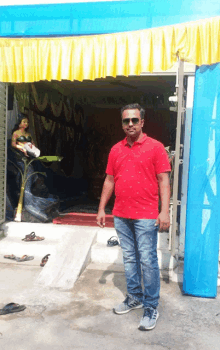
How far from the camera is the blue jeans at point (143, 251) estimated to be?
330 centimetres

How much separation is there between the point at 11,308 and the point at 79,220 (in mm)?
3101

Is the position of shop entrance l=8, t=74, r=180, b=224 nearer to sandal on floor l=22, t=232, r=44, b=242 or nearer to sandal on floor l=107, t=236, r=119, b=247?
sandal on floor l=22, t=232, r=44, b=242

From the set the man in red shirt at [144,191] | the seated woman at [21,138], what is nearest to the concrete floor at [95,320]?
the man in red shirt at [144,191]

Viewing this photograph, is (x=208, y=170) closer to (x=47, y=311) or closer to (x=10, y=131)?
(x=47, y=311)

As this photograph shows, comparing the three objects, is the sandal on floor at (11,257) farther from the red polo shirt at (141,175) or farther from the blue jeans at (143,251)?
the red polo shirt at (141,175)

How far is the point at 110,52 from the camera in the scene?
15.0 feet

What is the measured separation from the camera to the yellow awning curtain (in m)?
4.05

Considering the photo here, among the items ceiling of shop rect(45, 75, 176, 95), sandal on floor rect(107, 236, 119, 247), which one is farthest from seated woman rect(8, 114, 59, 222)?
ceiling of shop rect(45, 75, 176, 95)

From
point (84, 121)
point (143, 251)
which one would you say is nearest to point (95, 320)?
point (143, 251)

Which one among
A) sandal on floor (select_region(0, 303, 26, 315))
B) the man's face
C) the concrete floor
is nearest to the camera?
the concrete floor

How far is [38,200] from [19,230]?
0.70m

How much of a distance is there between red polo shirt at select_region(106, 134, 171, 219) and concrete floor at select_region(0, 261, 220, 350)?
1.07m

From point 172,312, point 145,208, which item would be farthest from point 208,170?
point 172,312

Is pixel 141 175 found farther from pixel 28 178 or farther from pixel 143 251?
pixel 28 178
